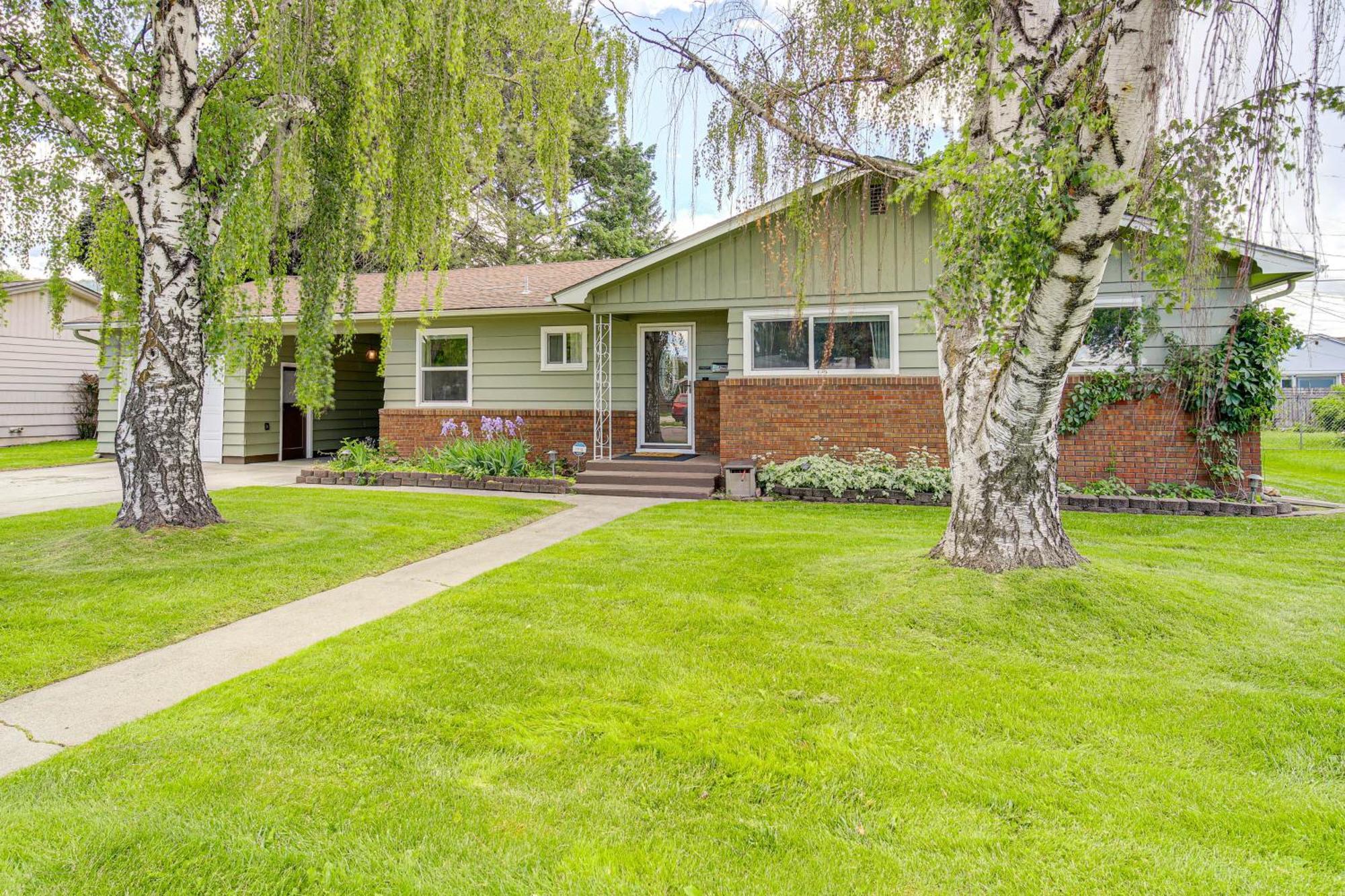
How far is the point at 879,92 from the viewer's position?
444 cm

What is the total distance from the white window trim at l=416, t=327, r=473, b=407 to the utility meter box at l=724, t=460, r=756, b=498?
555 cm

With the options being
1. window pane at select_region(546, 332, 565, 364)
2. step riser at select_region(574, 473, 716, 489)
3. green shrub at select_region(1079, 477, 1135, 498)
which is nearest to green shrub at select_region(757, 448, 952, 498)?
step riser at select_region(574, 473, 716, 489)

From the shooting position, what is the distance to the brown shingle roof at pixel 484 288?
12.0 metres

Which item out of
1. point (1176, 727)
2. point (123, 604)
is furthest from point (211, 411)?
point (1176, 727)

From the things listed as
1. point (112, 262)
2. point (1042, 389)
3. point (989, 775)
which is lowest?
point (989, 775)

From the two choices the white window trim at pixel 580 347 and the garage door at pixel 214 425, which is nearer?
the white window trim at pixel 580 347

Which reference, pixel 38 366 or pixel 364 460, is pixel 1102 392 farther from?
pixel 38 366

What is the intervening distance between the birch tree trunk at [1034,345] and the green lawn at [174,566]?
4.60 metres

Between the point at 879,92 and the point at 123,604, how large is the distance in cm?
597

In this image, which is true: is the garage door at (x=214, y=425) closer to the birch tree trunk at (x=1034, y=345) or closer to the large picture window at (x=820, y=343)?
the large picture window at (x=820, y=343)

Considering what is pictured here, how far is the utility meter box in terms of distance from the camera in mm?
9305

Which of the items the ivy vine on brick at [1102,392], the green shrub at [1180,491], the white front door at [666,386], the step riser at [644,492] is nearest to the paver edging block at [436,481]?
the step riser at [644,492]

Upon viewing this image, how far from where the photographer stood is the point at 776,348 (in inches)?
398

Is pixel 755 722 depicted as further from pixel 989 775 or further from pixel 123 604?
pixel 123 604
